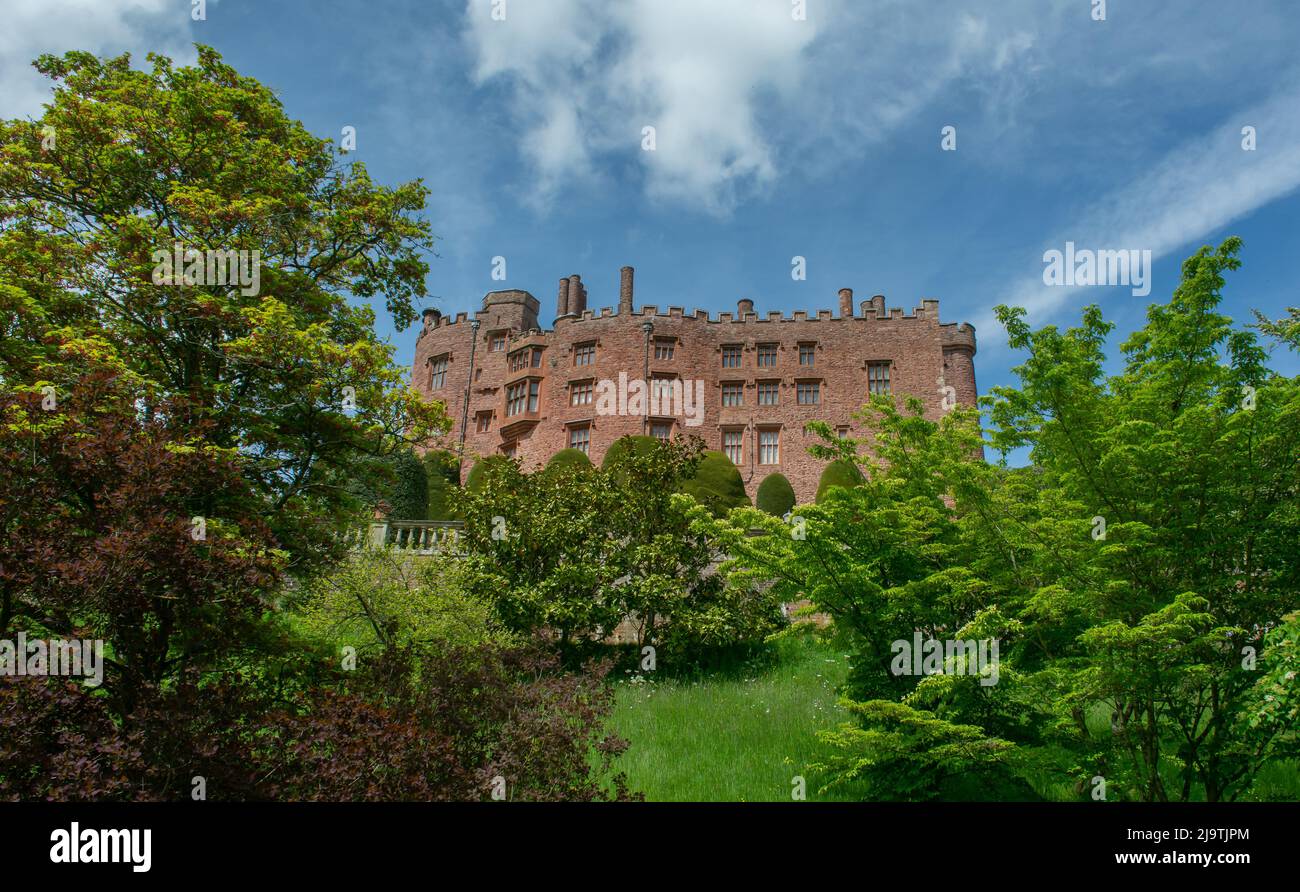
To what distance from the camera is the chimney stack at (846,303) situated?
33.5 metres

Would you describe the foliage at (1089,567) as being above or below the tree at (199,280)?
below

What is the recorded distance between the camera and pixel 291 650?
6934mm

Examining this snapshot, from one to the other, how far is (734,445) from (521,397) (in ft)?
34.4

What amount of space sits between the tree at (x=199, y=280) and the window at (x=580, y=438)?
22.1 m

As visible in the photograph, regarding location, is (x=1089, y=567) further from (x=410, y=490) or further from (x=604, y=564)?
(x=410, y=490)

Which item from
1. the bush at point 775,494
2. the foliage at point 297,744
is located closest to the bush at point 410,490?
the bush at point 775,494

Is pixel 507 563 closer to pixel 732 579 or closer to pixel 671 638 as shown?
pixel 671 638

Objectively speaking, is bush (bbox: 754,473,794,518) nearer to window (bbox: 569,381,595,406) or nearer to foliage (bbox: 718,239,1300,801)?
window (bbox: 569,381,595,406)

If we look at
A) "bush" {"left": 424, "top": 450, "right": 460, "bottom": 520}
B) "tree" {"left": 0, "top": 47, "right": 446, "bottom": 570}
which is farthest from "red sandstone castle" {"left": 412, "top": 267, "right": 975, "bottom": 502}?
"tree" {"left": 0, "top": 47, "right": 446, "bottom": 570}

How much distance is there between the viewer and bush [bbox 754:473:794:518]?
2775 centimetres

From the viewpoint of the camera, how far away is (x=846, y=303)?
112 feet

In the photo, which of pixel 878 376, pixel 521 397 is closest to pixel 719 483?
pixel 878 376

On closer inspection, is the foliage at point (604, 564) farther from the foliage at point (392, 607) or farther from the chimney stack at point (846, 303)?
the chimney stack at point (846, 303)
